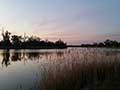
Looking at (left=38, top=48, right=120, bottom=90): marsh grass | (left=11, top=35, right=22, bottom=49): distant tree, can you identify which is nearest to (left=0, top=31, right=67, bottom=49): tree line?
(left=11, top=35, right=22, bottom=49): distant tree

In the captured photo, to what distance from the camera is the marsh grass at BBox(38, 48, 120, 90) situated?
359 inches

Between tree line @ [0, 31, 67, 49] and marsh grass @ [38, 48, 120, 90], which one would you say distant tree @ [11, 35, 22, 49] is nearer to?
tree line @ [0, 31, 67, 49]

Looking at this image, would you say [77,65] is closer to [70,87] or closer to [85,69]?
[85,69]

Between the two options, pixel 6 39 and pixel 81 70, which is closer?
pixel 81 70

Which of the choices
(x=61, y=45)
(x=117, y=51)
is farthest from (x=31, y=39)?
(x=117, y=51)

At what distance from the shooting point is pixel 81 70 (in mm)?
10281

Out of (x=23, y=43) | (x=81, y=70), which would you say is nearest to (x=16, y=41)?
(x=23, y=43)

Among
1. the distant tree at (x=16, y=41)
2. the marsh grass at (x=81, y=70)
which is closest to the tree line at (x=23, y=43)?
the distant tree at (x=16, y=41)

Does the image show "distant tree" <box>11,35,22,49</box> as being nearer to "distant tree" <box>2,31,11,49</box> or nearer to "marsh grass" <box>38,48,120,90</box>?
"distant tree" <box>2,31,11,49</box>

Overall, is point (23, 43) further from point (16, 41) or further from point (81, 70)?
point (81, 70)

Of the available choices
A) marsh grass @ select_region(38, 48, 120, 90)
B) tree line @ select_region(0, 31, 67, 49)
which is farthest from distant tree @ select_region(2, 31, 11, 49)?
marsh grass @ select_region(38, 48, 120, 90)

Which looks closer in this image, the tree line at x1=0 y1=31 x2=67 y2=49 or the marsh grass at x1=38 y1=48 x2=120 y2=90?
the marsh grass at x1=38 y1=48 x2=120 y2=90

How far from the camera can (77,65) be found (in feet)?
34.6

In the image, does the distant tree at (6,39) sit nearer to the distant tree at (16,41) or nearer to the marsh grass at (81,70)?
the distant tree at (16,41)
